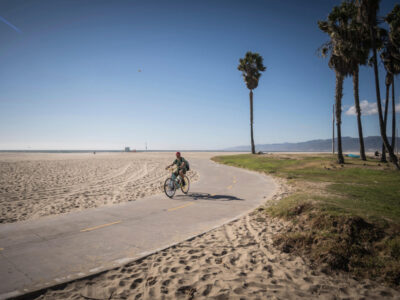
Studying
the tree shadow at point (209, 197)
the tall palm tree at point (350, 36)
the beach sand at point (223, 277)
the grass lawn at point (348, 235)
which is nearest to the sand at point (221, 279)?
the beach sand at point (223, 277)

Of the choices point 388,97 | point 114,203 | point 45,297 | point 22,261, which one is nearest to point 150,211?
point 114,203

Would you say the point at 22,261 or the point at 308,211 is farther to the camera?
the point at 308,211

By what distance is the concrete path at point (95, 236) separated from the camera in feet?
13.1

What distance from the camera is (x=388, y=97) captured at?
2538 centimetres

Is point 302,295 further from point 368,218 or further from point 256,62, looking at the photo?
point 256,62

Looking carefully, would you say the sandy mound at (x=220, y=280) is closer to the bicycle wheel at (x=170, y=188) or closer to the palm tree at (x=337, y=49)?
the bicycle wheel at (x=170, y=188)

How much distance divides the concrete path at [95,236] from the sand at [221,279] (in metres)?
0.45

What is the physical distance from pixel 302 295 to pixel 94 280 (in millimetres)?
3661

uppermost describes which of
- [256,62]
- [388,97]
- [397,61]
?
[256,62]

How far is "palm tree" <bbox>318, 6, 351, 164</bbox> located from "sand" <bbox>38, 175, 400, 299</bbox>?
22.4 meters

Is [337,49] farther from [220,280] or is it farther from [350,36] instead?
[220,280]

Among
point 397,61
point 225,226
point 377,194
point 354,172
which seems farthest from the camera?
point 397,61

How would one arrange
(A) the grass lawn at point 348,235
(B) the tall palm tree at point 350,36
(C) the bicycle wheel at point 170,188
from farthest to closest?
(B) the tall palm tree at point 350,36 → (C) the bicycle wheel at point 170,188 → (A) the grass lawn at point 348,235

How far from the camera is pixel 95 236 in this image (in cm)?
578
